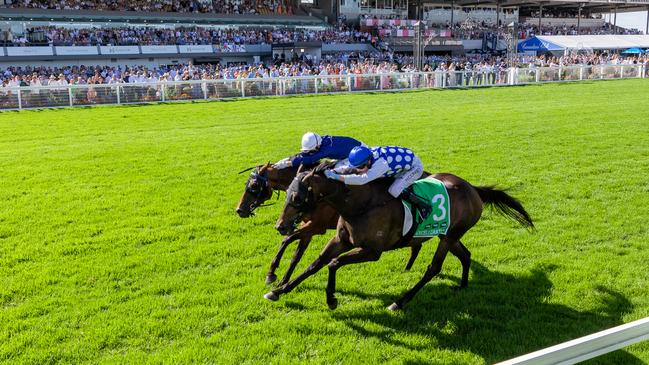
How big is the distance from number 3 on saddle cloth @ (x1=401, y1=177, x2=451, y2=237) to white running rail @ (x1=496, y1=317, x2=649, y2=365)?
1.93 m

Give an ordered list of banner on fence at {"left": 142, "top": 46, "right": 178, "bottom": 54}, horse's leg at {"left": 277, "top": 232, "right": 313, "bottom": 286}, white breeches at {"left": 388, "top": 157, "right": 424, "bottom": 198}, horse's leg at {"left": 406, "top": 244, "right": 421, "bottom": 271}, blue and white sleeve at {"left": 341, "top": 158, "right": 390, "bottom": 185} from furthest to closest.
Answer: banner on fence at {"left": 142, "top": 46, "right": 178, "bottom": 54}, horse's leg at {"left": 406, "top": 244, "right": 421, "bottom": 271}, horse's leg at {"left": 277, "top": 232, "right": 313, "bottom": 286}, white breeches at {"left": 388, "top": 157, "right": 424, "bottom": 198}, blue and white sleeve at {"left": 341, "top": 158, "right": 390, "bottom": 185}

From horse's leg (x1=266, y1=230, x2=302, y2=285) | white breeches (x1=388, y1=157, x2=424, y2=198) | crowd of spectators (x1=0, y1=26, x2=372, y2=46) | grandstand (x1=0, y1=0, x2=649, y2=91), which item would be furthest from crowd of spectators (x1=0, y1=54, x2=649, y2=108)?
white breeches (x1=388, y1=157, x2=424, y2=198)

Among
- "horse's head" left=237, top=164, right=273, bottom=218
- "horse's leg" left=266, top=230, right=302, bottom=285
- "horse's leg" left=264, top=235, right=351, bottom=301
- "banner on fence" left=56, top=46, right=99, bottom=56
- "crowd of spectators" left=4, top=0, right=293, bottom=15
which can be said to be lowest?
"horse's leg" left=266, top=230, right=302, bottom=285

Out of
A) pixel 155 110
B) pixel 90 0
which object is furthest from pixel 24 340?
pixel 90 0

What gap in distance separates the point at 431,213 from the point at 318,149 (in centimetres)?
128

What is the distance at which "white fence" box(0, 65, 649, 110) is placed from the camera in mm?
19375

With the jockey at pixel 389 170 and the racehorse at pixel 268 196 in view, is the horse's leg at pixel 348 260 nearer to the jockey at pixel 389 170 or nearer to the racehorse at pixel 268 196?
the jockey at pixel 389 170

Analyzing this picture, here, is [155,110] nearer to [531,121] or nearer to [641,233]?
[531,121]

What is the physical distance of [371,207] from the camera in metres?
4.64

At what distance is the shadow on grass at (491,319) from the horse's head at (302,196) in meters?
0.89

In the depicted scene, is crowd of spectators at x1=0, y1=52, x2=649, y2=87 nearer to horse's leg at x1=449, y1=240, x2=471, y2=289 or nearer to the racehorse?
the racehorse

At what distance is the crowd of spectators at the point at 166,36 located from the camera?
33500 mm

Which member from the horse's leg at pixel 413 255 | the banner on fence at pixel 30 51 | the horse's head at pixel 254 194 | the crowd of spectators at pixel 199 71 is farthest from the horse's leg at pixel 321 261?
the banner on fence at pixel 30 51

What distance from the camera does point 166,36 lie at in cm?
3797
